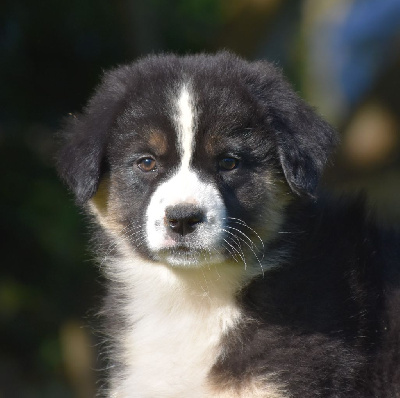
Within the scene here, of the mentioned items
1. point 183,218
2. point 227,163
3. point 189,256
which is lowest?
point 189,256

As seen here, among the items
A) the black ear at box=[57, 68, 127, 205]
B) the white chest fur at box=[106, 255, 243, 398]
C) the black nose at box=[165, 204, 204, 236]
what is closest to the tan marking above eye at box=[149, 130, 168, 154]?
the black ear at box=[57, 68, 127, 205]

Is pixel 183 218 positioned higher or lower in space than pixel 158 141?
lower

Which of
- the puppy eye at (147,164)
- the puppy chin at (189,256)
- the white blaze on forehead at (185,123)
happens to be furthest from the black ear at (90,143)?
the puppy chin at (189,256)

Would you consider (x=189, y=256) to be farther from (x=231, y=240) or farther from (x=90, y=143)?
(x=90, y=143)

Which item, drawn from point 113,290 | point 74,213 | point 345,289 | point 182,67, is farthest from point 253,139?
point 74,213

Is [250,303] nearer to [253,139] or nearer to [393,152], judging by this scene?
[253,139]

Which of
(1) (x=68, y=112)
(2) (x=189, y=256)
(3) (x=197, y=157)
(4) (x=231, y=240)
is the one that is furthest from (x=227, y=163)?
(1) (x=68, y=112)
